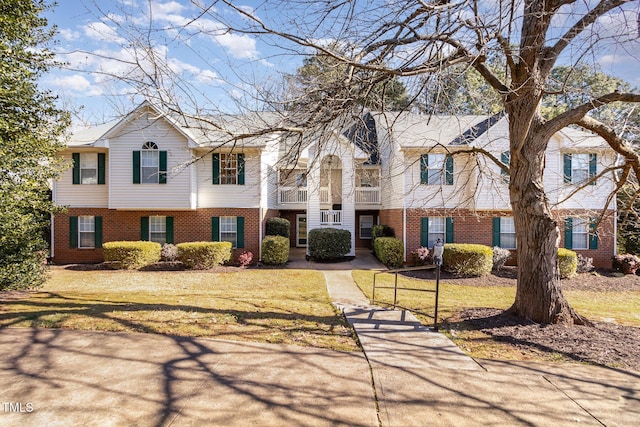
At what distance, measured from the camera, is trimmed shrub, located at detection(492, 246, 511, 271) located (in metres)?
14.1

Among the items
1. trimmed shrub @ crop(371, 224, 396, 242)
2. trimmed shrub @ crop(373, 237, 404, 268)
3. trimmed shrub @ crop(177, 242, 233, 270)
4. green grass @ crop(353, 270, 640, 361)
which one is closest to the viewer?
green grass @ crop(353, 270, 640, 361)

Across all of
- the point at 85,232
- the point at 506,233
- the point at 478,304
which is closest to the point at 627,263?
the point at 506,233

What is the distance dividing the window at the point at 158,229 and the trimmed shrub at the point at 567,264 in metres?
16.6

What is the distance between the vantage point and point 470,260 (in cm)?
1318

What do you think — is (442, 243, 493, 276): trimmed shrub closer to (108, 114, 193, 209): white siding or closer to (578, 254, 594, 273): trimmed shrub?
(578, 254, 594, 273): trimmed shrub

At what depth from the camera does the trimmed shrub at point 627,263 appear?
1432 cm

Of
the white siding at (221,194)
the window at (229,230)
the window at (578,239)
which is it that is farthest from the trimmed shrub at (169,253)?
the window at (578,239)

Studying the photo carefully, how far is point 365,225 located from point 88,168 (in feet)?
47.2

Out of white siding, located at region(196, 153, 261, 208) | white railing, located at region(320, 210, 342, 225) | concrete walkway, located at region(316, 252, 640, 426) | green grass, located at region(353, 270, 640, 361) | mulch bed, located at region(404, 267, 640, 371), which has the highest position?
white siding, located at region(196, 153, 261, 208)

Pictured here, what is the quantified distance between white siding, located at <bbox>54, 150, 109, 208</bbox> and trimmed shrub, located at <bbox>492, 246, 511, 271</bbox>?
16969 millimetres

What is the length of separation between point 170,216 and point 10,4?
9163 millimetres

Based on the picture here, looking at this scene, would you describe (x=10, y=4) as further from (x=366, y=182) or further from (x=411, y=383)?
(x=366, y=182)

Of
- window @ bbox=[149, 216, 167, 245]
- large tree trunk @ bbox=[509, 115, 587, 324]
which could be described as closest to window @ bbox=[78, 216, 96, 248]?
window @ bbox=[149, 216, 167, 245]

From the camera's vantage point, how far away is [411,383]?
3.72 meters
